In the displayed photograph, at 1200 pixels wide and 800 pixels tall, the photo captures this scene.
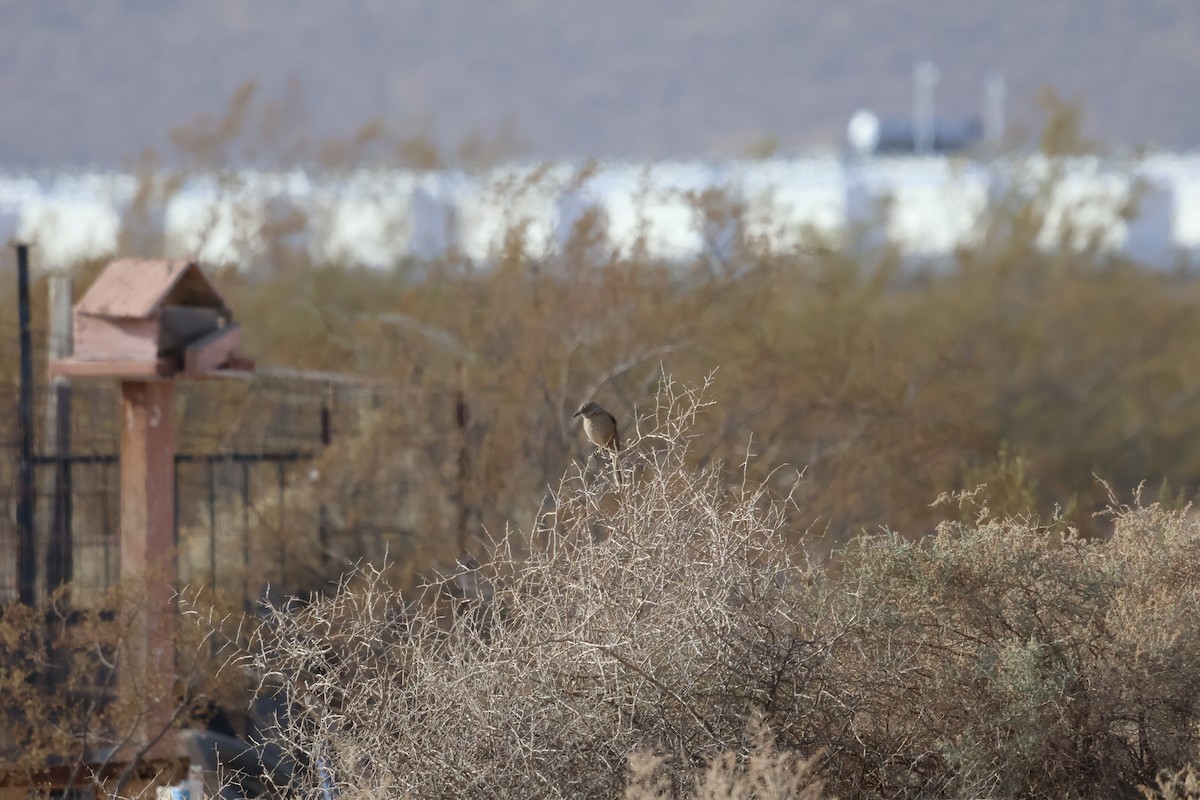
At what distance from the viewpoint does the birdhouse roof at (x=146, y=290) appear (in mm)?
7469

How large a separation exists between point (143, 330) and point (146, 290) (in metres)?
0.23

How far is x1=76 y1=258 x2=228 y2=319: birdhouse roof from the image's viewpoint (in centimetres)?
747

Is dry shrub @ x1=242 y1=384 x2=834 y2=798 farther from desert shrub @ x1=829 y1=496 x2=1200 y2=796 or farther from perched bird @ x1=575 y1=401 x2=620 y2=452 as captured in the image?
perched bird @ x1=575 y1=401 x2=620 y2=452

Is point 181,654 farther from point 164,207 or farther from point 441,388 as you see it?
point 164,207

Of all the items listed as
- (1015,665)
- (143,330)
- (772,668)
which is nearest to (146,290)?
(143,330)

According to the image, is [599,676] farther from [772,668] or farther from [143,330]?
[143,330]

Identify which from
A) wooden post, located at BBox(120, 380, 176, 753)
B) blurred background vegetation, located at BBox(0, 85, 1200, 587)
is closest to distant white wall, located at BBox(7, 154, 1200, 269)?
blurred background vegetation, located at BBox(0, 85, 1200, 587)

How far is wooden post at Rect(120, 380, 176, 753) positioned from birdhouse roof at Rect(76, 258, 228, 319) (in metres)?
0.38

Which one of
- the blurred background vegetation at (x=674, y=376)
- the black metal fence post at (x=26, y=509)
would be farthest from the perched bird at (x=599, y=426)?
the black metal fence post at (x=26, y=509)

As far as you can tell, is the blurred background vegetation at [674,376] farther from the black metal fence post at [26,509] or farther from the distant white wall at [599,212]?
Result: the black metal fence post at [26,509]

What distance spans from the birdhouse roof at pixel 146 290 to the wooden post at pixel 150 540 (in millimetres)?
377

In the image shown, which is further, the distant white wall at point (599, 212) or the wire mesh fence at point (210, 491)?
the distant white wall at point (599, 212)

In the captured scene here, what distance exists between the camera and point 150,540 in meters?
7.40

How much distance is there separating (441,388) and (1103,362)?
7730mm
